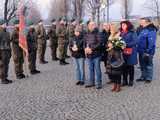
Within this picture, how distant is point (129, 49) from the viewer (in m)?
11.4

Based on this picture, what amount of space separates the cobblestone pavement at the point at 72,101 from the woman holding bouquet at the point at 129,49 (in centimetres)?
39

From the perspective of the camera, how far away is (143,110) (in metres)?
8.73

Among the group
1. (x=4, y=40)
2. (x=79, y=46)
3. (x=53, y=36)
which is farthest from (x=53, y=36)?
(x=79, y=46)

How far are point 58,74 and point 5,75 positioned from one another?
2.18 m

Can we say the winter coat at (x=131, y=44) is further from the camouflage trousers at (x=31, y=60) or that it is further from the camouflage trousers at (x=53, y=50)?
the camouflage trousers at (x=53, y=50)

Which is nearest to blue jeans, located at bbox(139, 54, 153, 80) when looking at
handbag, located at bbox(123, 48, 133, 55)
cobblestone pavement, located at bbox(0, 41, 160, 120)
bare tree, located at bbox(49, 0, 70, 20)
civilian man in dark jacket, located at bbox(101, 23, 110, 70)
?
cobblestone pavement, located at bbox(0, 41, 160, 120)

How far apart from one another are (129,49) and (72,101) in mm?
2491

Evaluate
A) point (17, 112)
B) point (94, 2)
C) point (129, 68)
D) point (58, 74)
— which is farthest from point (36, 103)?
point (94, 2)

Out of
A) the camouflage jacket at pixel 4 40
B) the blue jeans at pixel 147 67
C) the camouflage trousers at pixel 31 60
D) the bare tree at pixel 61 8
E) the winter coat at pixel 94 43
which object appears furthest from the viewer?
the bare tree at pixel 61 8

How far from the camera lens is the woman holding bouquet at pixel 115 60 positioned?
11000 mm

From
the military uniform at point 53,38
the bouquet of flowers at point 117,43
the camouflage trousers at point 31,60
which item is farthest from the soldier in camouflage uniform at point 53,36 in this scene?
the bouquet of flowers at point 117,43

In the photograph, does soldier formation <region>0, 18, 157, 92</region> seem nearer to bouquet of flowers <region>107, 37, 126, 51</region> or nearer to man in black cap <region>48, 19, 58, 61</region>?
bouquet of flowers <region>107, 37, 126, 51</region>

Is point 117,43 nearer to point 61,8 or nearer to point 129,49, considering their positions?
point 129,49

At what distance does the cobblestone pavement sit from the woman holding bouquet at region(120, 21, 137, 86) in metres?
0.39
